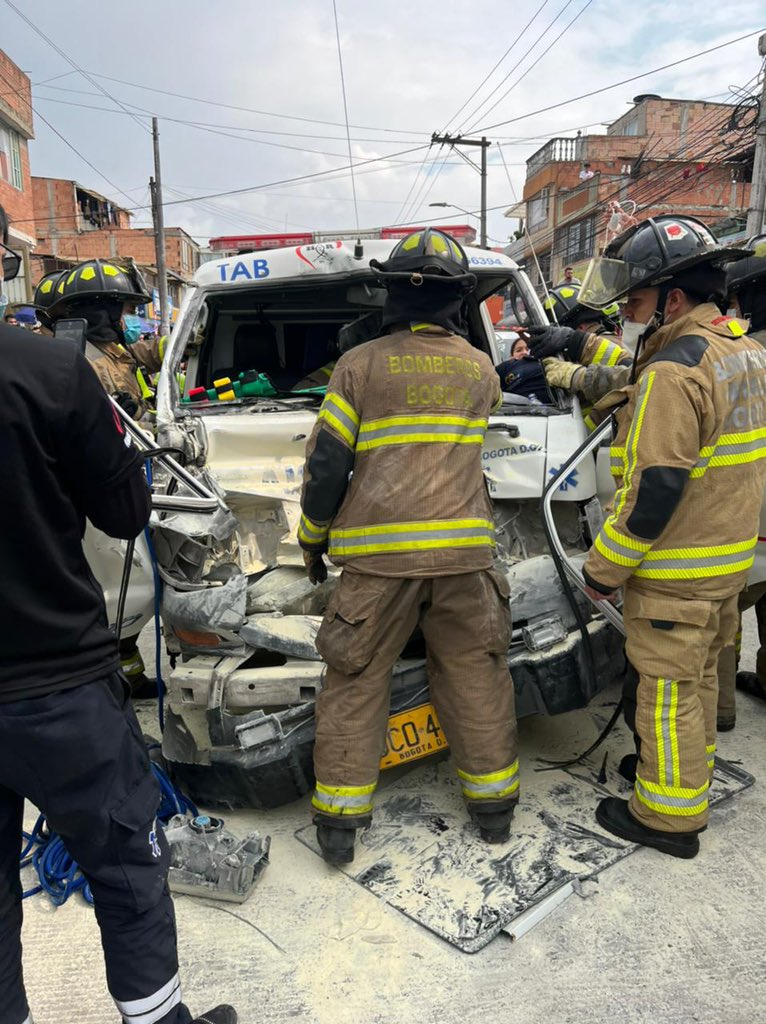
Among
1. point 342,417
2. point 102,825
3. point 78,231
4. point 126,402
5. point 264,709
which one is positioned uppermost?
point 78,231

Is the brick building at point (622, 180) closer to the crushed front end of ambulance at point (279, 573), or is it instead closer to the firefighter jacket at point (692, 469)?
the crushed front end of ambulance at point (279, 573)

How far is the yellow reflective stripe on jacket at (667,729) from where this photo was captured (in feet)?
8.15

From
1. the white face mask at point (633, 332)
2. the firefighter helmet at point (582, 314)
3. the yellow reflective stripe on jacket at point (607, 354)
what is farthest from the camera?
the firefighter helmet at point (582, 314)

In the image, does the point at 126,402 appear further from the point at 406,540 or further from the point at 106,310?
the point at 406,540

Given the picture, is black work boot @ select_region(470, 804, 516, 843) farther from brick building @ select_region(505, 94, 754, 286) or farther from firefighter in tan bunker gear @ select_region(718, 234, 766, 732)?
brick building @ select_region(505, 94, 754, 286)

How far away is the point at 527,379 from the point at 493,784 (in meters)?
2.26

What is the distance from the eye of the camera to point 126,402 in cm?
404

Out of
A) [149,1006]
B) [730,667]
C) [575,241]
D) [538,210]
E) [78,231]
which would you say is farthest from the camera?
[538,210]

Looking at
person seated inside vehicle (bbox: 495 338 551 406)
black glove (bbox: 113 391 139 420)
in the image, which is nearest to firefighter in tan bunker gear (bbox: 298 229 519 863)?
person seated inside vehicle (bbox: 495 338 551 406)

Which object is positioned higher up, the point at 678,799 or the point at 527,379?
the point at 527,379

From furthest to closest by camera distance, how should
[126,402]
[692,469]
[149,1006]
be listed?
[126,402] → [692,469] → [149,1006]

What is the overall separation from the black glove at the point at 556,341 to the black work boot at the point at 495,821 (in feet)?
7.33

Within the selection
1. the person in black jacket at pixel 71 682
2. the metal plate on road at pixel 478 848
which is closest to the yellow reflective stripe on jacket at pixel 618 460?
the metal plate on road at pixel 478 848

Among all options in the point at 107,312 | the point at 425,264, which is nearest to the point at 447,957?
the point at 425,264
